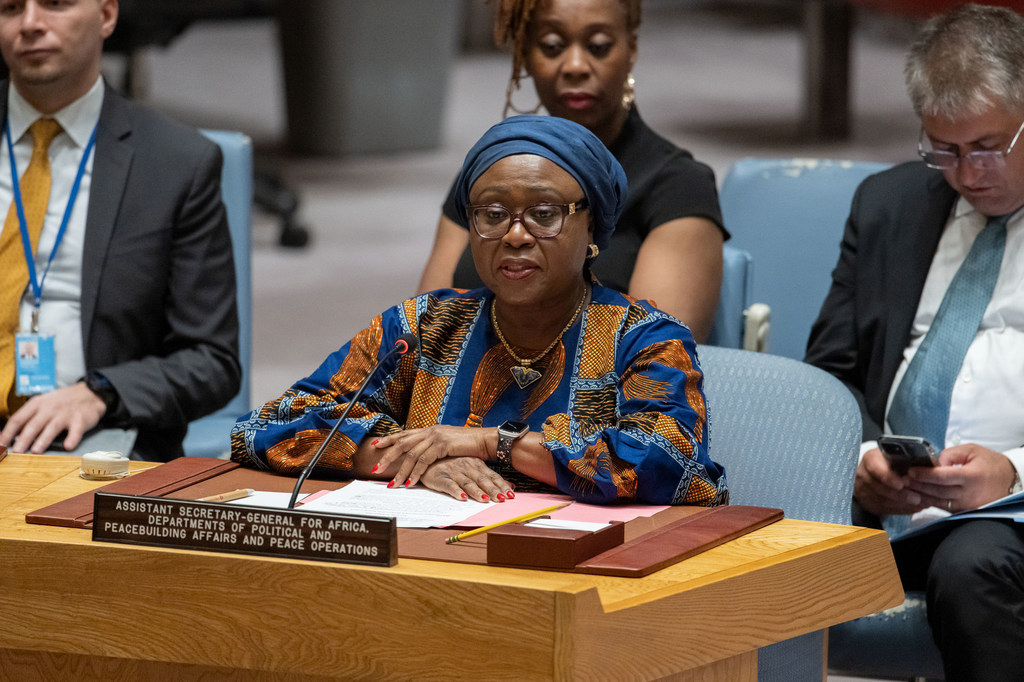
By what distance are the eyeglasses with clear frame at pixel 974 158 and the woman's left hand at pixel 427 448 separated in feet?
3.41

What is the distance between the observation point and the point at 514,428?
2127mm

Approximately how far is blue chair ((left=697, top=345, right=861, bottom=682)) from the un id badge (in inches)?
50.1

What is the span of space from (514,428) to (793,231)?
4.84 feet

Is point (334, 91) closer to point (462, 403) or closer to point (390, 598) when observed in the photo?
point (462, 403)

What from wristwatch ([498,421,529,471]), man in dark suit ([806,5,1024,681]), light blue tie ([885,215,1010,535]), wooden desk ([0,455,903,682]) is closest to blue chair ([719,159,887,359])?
man in dark suit ([806,5,1024,681])

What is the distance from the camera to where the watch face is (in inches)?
82.8

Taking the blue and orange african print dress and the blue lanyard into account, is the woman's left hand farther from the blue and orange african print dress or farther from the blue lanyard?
the blue lanyard

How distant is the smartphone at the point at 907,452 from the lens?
2375 millimetres

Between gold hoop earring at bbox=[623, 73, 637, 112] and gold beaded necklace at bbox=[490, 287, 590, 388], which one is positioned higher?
gold hoop earring at bbox=[623, 73, 637, 112]

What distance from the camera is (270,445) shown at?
7.14 ft

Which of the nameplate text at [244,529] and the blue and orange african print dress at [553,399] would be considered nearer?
the nameplate text at [244,529]

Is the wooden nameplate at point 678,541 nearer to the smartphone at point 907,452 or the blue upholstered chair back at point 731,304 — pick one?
the smartphone at point 907,452

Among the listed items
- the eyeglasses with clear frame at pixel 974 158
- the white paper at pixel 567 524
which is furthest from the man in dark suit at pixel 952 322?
the white paper at pixel 567 524

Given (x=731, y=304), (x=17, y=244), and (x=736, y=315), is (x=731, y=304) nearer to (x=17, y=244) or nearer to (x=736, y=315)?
(x=736, y=315)
